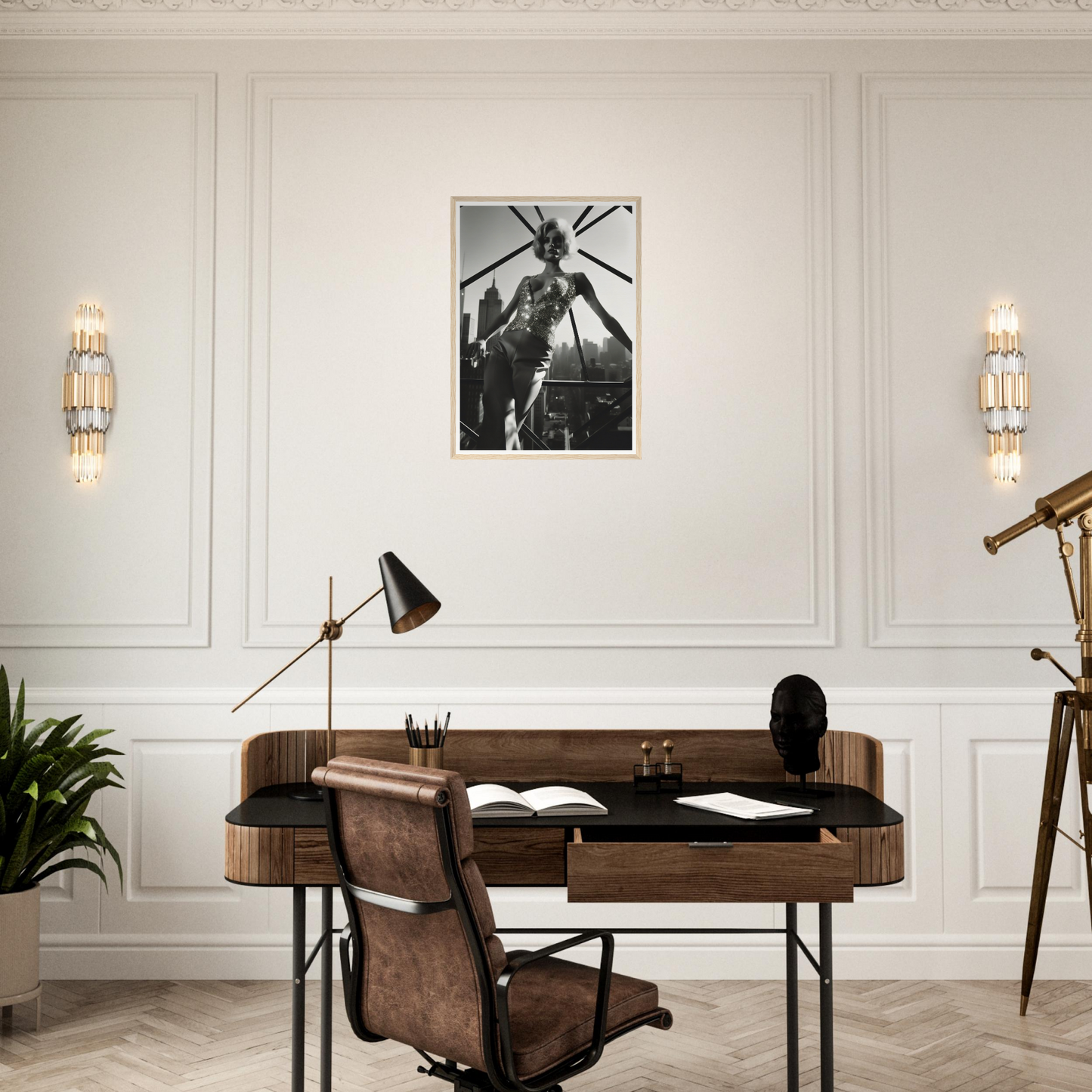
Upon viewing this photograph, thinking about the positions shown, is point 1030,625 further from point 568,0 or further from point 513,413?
point 568,0

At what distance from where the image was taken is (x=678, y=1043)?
3.03 metres

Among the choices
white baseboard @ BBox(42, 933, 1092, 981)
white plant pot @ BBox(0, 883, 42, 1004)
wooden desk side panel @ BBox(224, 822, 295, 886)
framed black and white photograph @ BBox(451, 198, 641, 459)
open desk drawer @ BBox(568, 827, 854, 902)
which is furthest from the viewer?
framed black and white photograph @ BBox(451, 198, 641, 459)

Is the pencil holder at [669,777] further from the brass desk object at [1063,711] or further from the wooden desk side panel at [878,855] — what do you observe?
the brass desk object at [1063,711]

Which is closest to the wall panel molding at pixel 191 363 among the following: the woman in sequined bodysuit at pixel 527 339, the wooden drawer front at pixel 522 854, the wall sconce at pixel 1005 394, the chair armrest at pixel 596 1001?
the woman in sequined bodysuit at pixel 527 339

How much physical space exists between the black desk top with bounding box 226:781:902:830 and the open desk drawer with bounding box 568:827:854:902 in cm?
11

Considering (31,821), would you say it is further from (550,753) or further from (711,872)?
(711,872)

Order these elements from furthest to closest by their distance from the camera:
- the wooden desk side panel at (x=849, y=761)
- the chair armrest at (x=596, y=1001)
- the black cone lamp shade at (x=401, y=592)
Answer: the wooden desk side panel at (x=849, y=761), the black cone lamp shade at (x=401, y=592), the chair armrest at (x=596, y=1001)

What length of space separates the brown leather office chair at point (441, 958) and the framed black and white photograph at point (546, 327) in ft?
6.34

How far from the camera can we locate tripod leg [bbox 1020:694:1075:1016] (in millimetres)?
3174

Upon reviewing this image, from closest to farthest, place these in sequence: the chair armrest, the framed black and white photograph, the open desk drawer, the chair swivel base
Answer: the chair armrest
the chair swivel base
the open desk drawer
the framed black and white photograph

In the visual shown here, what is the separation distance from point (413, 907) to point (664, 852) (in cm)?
56

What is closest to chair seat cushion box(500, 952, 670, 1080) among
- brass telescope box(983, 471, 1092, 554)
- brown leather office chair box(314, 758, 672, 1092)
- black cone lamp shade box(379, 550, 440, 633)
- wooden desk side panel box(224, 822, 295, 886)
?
brown leather office chair box(314, 758, 672, 1092)

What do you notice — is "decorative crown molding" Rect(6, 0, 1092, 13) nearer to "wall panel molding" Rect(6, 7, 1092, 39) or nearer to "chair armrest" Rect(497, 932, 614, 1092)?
"wall panel molding" Rect(6, 7, 1092, 39)

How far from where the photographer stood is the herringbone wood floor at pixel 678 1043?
2787mm
